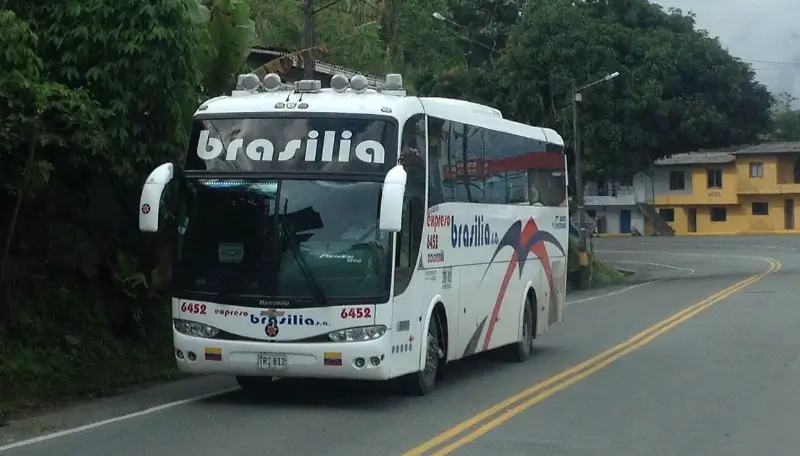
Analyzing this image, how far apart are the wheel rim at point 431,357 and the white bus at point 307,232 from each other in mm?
22

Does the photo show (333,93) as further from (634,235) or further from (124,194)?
(634,235)

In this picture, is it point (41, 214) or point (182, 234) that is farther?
point (41, 214)

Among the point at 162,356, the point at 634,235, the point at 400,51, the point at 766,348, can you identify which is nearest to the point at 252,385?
the point at 162,356

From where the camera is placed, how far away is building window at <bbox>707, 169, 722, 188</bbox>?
9138cm

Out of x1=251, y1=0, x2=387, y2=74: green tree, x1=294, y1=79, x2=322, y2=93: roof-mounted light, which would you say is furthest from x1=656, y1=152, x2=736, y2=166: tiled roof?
x1=294, y1=79, x2=322, y2=93: roof-mounted light

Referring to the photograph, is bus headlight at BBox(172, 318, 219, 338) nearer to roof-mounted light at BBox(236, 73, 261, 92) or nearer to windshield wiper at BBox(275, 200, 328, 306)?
windshield wiper at BBox(275, 200, 328, 306)

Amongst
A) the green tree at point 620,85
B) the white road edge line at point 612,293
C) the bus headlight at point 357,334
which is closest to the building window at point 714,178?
the green tree at point 620,85

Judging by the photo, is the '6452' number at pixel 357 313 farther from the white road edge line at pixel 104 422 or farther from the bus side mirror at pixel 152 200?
the white road edge line at pixel 104 422

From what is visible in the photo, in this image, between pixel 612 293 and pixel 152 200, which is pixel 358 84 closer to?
pixel 152 200

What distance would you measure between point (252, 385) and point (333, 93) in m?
3.37

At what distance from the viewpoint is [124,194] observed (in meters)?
15.8

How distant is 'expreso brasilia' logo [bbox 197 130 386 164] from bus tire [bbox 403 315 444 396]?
2106mm

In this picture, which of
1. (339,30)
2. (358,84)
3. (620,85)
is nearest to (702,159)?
(620,85)

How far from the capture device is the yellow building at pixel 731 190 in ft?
292
